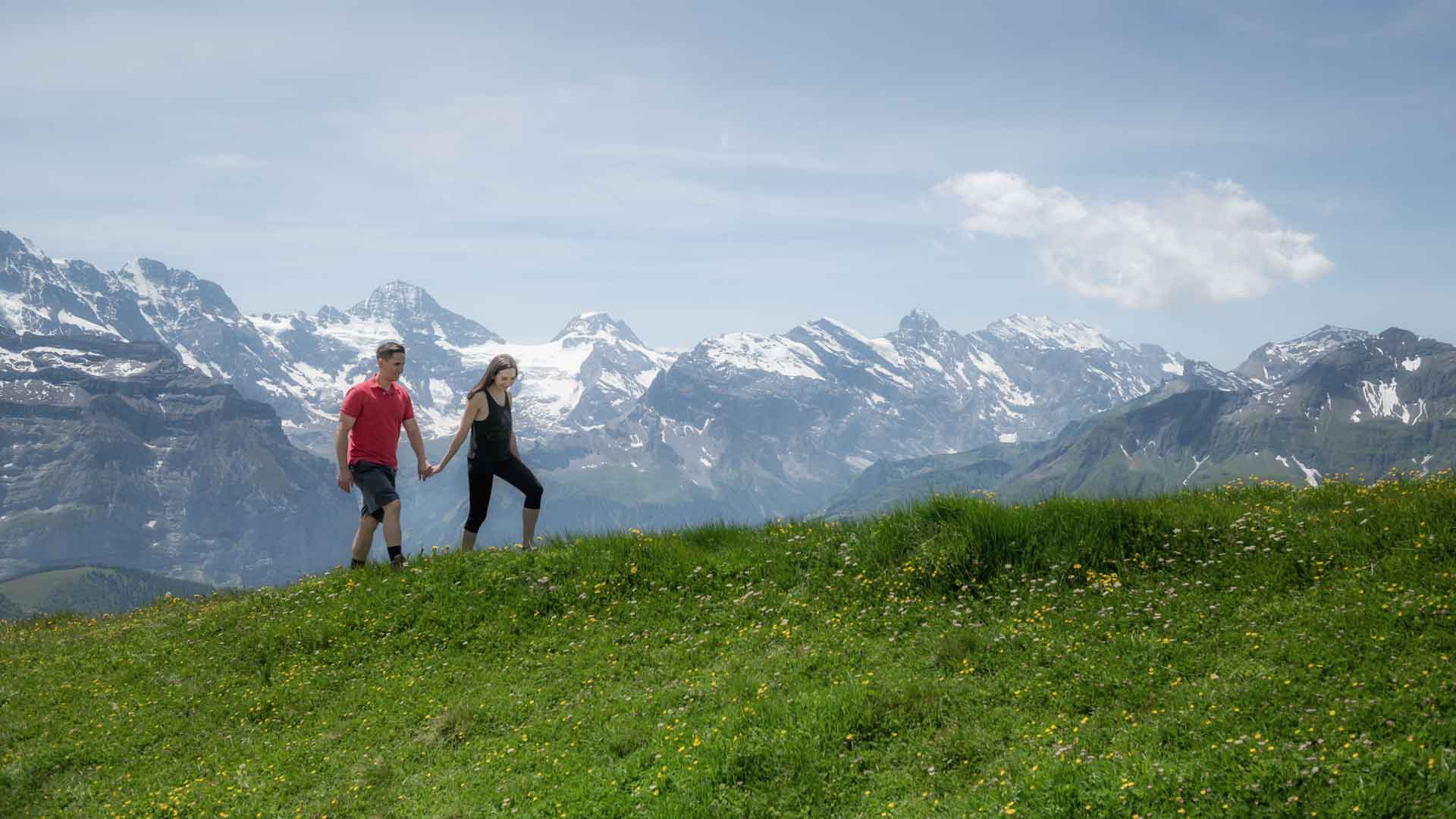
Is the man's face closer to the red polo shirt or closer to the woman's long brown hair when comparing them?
the red polo shirt

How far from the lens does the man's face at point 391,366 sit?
51.5 feet

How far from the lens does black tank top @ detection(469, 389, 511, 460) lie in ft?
52.0

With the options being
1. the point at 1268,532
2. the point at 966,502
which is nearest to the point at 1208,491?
the point at 1268,532

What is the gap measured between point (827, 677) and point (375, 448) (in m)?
9.72

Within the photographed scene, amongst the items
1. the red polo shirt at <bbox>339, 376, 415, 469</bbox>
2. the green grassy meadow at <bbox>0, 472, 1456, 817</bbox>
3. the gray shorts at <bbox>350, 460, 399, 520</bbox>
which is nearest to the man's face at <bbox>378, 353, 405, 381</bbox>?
the red polo shirt at <bbox>339, 376, 415, 469</bbox>

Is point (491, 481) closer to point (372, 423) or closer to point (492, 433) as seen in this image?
point (492, 433)

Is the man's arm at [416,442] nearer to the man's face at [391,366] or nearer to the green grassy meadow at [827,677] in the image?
the man's face at [391,366]

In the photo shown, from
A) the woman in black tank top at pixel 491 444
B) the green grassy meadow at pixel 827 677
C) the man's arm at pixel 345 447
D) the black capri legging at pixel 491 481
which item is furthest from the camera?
the black capri legging at pixel 491 481

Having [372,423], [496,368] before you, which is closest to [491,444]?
[496,368]

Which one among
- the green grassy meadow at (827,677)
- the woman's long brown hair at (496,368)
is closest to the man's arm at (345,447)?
the green grassy meadow at (827,677)

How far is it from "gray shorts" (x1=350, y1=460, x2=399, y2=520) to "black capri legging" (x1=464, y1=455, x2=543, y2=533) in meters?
1.43

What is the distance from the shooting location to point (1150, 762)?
7.27 meters

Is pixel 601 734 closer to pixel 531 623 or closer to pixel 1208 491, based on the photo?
pixel 531 623

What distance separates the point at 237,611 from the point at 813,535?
411 inches
